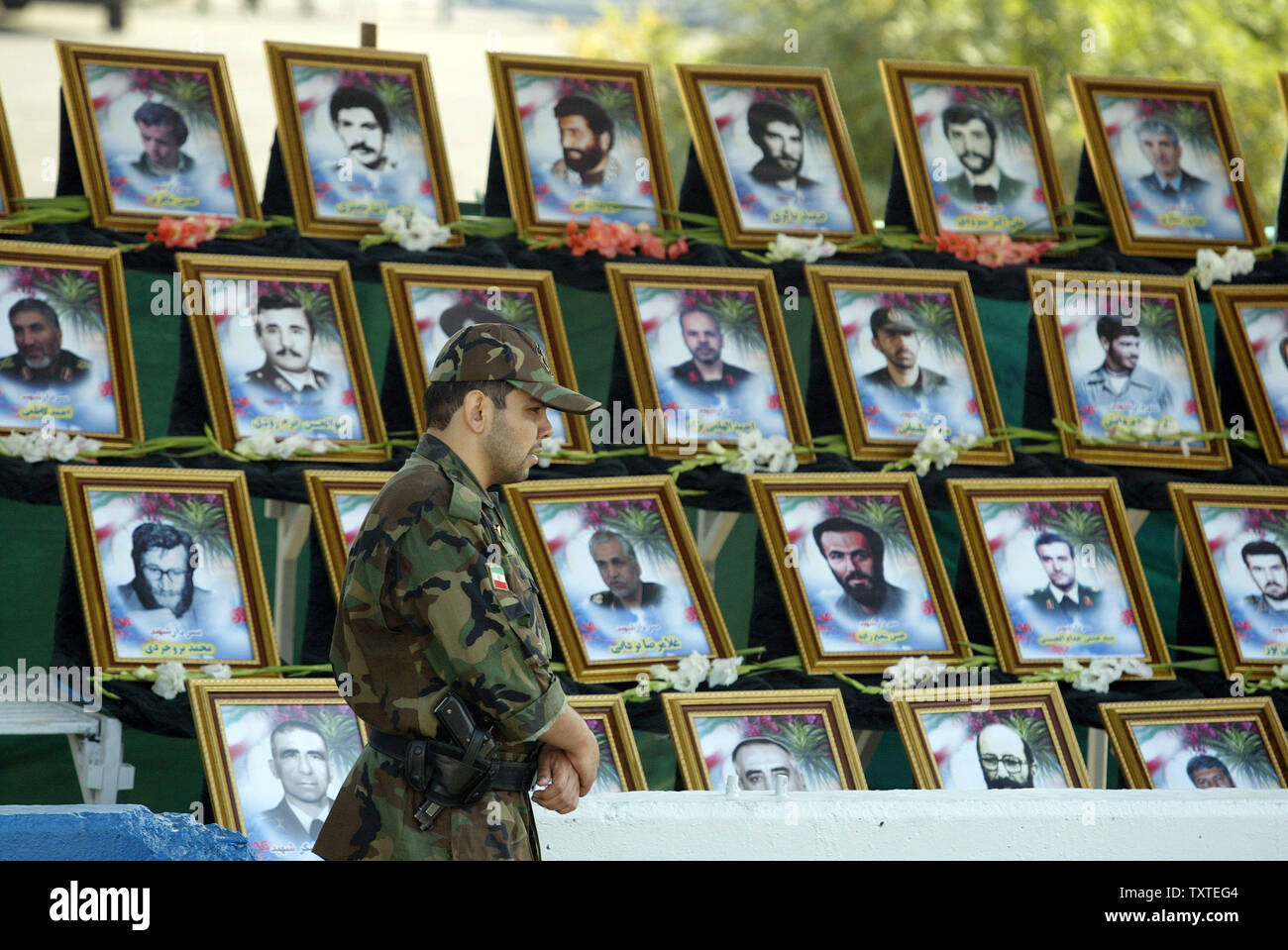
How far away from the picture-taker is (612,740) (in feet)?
14.2

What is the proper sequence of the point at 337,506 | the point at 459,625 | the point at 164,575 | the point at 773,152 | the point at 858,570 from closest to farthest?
1. the point at 459,625
2. the point at 164,575
3. the point at 337,506
4. the point at 858,570
5. the point at 773,152

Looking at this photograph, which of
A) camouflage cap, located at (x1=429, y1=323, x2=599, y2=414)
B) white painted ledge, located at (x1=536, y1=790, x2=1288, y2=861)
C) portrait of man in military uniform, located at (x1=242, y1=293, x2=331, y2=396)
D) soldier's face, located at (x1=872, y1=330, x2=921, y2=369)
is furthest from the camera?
soldier's face, located at (x1=872, y1=330, x2=921, y2=369)

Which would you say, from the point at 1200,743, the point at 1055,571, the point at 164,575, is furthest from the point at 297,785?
the point at 1200,743

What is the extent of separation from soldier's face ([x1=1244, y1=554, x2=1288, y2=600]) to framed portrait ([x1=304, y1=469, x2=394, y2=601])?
7.75 feet

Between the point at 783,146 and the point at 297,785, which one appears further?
the point at 783,146

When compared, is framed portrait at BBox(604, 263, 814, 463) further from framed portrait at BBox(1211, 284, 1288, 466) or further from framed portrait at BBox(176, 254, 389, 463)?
framed portrait at BBox(1211, 284, 1288, 466)

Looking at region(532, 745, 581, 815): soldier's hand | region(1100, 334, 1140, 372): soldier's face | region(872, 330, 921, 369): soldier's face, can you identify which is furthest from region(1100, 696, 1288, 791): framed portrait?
region(532, 745, 581, 815): soldier's hand

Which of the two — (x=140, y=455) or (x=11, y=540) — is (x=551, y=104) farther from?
(x=11, y=540)

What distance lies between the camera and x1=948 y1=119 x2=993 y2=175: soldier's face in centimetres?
499

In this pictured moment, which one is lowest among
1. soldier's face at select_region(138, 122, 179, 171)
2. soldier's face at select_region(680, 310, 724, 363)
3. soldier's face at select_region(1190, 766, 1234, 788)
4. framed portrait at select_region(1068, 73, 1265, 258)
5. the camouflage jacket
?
the camouflage jacket

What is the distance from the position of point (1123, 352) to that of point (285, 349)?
2.29 metres

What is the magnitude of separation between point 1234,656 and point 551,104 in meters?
2.36

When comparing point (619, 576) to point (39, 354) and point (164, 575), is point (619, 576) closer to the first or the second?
point (164, 575)

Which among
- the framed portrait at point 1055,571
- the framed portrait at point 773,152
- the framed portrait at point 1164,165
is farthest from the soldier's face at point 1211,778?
the framed portrait at point 773,152
